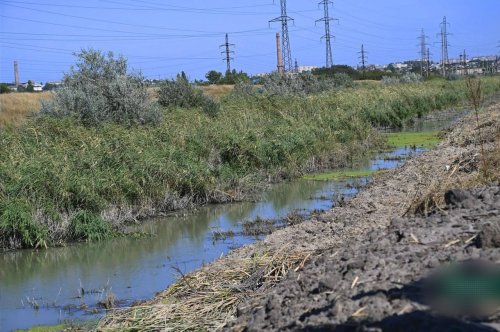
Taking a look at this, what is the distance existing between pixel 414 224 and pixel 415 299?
2.21 metres

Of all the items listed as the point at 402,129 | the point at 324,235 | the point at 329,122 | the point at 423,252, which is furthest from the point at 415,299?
the point at 402,129

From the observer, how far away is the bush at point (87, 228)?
15906 millimetres

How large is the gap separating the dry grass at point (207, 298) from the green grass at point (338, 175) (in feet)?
49.4

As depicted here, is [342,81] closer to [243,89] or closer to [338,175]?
[243,89]

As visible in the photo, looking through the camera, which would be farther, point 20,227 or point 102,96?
point 102,96

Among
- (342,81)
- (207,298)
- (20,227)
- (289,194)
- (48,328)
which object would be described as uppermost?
(342,81)

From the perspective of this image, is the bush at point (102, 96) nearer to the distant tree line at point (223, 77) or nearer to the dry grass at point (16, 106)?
the dry grass at point (16, 106)

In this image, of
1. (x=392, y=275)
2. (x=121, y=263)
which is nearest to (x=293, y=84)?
(x=121, y=263)

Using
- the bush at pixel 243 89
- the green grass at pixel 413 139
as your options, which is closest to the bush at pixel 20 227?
the green grass at pixel 413 139

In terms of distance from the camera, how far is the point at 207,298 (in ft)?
26.3

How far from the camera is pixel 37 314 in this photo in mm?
10812

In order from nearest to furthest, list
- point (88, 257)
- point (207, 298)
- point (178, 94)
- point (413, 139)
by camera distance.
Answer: point (207, 298) < point (88, 257) < point (413, 139) < point (178, 94)

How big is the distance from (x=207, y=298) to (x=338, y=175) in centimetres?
1687

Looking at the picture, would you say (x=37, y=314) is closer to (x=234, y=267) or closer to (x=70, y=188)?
(x=234, y=267)
